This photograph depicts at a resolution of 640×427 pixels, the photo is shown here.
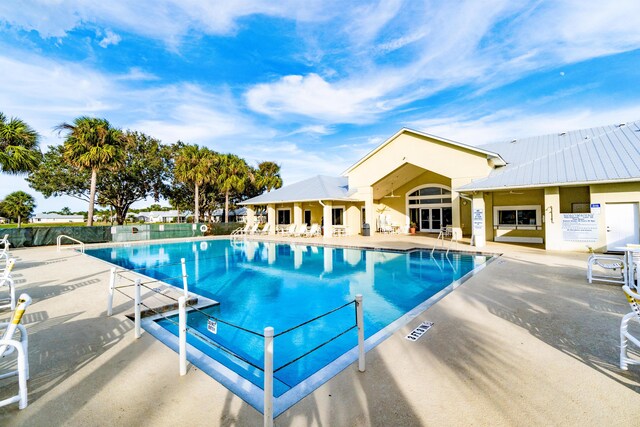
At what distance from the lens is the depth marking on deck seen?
4.11 m

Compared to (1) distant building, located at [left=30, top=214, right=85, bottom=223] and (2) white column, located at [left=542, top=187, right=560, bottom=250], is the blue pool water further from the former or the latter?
(1) distant building, located at [left=30, top=214, right=85, bottom=223]

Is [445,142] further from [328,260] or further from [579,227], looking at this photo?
[328,260]

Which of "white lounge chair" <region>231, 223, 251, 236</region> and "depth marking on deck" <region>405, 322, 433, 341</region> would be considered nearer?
"depth marking on deck" <region>405, 322, 433, 341</region>

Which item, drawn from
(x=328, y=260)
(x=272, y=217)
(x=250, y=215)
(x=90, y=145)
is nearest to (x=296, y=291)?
(x=328, y=260)

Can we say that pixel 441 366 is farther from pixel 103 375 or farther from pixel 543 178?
pixel 543 178

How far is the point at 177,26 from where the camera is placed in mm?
13398

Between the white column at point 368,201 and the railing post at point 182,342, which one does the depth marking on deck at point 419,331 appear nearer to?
the railing post at point 182,342

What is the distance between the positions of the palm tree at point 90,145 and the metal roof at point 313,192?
36.9ft

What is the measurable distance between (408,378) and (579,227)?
14.3 m

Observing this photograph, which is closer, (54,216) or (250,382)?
(250,382)

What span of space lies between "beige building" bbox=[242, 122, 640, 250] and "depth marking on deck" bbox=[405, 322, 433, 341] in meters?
11.9

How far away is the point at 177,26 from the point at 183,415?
16.3 metres

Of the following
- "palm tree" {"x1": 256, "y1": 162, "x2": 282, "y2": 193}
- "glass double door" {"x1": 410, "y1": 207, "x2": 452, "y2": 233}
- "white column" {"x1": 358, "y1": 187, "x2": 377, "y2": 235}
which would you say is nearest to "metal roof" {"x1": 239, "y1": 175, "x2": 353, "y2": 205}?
"white column" {"x1": 358, "y1": 187, "x2": 377, "y2": 235}

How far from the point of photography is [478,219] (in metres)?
15.0
